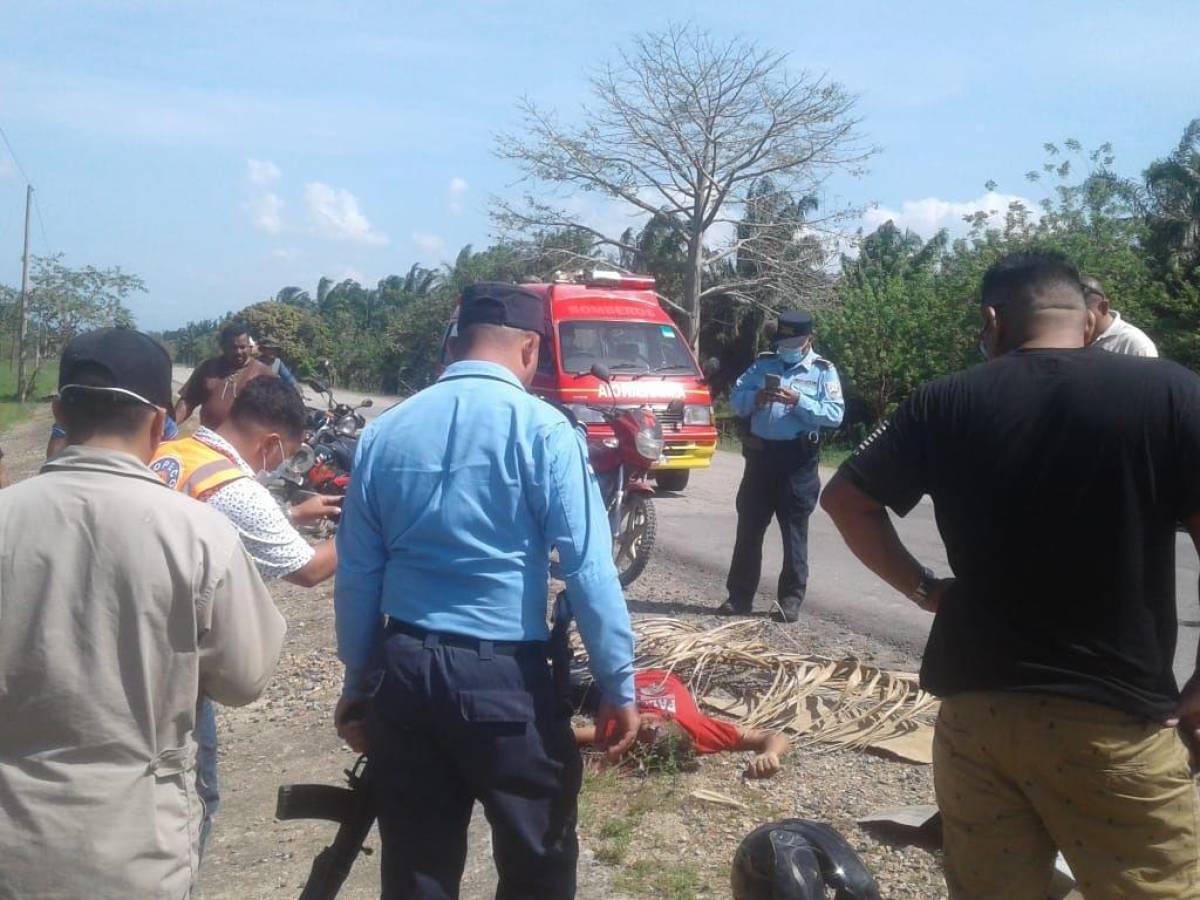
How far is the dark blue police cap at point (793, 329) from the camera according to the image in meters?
7.31

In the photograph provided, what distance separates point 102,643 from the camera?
2.29 m

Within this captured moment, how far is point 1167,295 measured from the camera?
21.0 m

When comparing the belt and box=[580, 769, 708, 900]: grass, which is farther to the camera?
box=[580, 769, 708, 900]: grass

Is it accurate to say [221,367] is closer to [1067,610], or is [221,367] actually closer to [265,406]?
[265,406]

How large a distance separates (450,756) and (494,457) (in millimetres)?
685

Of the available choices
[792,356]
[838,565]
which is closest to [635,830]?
[792,356]

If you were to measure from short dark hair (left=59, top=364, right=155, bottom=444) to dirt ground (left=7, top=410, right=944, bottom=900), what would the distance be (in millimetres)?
2308

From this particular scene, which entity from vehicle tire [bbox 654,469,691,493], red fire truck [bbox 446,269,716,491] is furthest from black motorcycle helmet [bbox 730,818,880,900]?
vehicle tire [bbox 654,469,691,493]

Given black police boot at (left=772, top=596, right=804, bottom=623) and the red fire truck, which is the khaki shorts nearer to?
black police boot at (left=772, top=596, right=804, bottom=623)

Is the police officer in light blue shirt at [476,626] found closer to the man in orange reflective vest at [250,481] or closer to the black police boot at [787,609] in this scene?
the man in orange reflective vest at [250,481]

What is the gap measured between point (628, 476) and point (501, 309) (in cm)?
542

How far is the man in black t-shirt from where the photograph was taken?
8.16ft

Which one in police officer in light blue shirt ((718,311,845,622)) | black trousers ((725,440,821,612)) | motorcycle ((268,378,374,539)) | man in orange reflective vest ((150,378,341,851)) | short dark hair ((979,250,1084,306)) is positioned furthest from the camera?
motorcycle ((268,378,374,539))

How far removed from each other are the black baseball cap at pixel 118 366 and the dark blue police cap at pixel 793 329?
5224 millimetres
